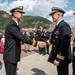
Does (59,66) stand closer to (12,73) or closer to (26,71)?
(12,73)

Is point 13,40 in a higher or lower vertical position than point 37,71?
higher

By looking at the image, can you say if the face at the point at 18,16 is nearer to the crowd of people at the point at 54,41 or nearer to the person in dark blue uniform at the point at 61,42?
the crowd of people at the point at 54,41

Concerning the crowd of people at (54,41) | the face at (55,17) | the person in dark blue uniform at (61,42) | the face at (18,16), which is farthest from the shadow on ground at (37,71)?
the face at (55,17)

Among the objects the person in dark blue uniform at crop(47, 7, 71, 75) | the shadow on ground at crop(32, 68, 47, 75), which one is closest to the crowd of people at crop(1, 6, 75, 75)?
the person in dark blue uniform at crop(47, 7, 71, 75)

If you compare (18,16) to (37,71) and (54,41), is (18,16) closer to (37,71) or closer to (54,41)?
(54,41)

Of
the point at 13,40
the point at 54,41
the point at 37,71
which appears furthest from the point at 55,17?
the point at 37,71

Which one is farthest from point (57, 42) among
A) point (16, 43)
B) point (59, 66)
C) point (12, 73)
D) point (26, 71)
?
point (26, 71)

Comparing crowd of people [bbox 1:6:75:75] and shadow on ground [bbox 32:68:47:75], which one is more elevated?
crowd of people [bbox 1:6:75:75]

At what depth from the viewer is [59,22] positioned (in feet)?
15.9

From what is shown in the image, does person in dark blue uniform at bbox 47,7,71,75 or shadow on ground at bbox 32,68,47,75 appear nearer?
person in dark blue uniform at bbox 47,7,71,75

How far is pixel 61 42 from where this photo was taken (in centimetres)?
452

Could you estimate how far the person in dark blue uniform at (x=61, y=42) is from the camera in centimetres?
448

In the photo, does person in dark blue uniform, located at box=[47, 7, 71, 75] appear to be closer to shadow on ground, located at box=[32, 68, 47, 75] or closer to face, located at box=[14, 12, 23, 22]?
Answer: face, located at box=[14, 12, 23, 22]

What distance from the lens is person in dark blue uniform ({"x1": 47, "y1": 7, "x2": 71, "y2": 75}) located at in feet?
14.7
